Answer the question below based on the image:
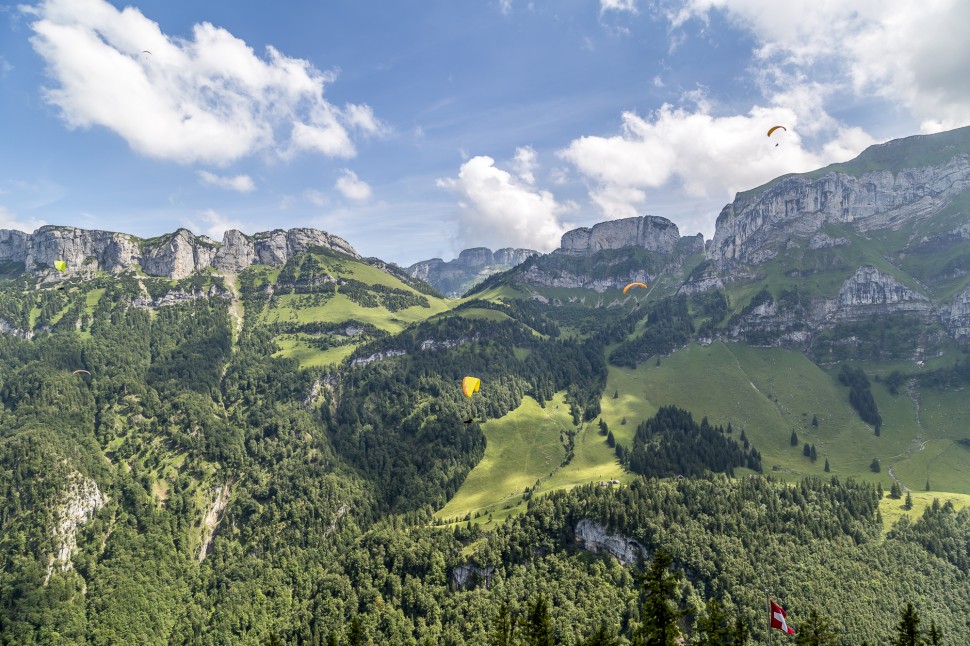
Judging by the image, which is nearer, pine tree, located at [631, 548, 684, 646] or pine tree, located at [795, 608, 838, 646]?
pine tree, located at [795, 608, 838, 646]

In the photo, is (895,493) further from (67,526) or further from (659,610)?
(67,526)

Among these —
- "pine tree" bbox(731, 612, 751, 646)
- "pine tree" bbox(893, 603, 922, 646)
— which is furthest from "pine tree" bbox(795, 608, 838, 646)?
"pine tree" bbox(893, 603, 922, 646)

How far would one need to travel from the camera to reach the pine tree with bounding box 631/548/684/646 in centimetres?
4628

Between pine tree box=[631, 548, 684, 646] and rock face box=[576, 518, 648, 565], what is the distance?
117 m

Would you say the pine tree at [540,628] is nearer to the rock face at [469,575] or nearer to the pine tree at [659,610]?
the pine tree at [659,610]

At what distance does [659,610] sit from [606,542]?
124003 millimetres

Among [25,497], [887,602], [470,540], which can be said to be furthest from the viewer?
[25,497]

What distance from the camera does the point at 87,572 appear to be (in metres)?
183

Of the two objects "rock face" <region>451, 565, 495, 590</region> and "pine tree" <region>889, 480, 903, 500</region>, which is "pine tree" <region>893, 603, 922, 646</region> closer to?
"rock face" <region>451, 565, 495, 590</region>

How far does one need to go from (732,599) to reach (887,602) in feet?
136

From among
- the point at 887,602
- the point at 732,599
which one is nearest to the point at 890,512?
the point at 887,602

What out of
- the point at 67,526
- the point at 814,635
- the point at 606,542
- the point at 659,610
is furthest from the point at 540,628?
the point at 67,526

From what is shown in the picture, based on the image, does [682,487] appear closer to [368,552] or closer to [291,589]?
[368,552]

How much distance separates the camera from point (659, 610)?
4659 centimetres
